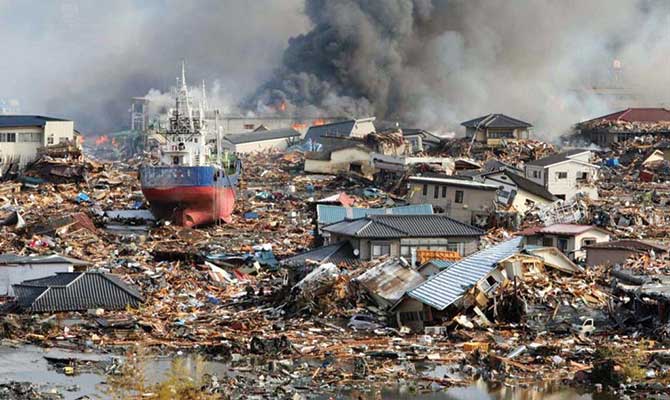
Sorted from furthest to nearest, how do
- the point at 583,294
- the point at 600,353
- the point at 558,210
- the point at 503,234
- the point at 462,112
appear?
the point at 462,112 → the point at 558,210 → the point at 503,234 → the point at 583,294 → the point at 600,353

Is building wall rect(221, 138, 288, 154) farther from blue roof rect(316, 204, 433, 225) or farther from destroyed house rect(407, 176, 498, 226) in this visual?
blue roof rect(316, 204, 433, 225)

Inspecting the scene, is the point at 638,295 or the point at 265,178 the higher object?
the point at 265,178

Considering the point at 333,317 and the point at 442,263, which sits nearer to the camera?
the point at 333,317

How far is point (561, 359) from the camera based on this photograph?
16359 millimetres

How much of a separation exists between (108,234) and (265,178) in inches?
620

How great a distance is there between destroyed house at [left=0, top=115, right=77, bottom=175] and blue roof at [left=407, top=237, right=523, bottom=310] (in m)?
26.3

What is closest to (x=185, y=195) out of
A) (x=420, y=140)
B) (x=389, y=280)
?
(x=389, y=280)

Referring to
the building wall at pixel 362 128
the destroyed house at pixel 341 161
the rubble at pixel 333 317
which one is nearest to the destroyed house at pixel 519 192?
the rubble at pixel 333 317

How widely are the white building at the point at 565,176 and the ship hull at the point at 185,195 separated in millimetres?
9730

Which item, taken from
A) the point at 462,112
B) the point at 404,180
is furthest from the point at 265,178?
the point at 462,112

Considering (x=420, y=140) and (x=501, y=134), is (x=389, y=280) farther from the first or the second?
(x=420, y=140)

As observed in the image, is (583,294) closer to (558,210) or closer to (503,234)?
(503,234)

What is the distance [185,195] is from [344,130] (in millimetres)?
21784

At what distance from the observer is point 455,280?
62.6 feet
